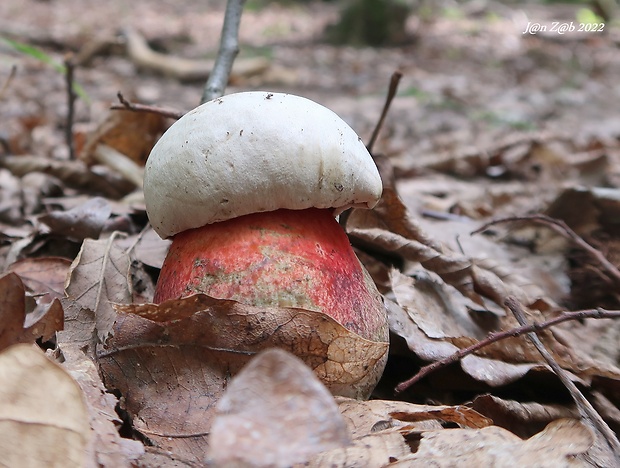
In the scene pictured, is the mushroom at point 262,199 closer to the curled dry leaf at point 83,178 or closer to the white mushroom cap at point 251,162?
the white mushroom cap at point 251,162

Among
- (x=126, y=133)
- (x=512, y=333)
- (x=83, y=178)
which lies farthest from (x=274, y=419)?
(x=126, y=133)

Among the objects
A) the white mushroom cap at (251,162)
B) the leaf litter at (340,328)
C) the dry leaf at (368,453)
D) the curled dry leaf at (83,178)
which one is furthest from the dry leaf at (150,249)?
the dry leaf at (368,453)

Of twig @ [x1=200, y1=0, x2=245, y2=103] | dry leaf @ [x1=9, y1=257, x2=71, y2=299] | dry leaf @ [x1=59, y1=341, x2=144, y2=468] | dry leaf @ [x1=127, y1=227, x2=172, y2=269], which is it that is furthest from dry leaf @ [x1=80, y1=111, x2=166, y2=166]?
dry leaf @ [x1=59, y1=341, x2=144, y2=468]

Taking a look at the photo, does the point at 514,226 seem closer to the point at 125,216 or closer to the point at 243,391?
the point at 125,216

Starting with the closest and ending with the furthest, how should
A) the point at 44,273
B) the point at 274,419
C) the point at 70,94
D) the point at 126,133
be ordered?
the point at 274,419, the point at 44,273, the point at 70,94, the point at 126,133

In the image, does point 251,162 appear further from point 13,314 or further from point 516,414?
point 516,414

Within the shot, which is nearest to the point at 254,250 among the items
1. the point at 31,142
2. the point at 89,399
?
the point at 89,399
